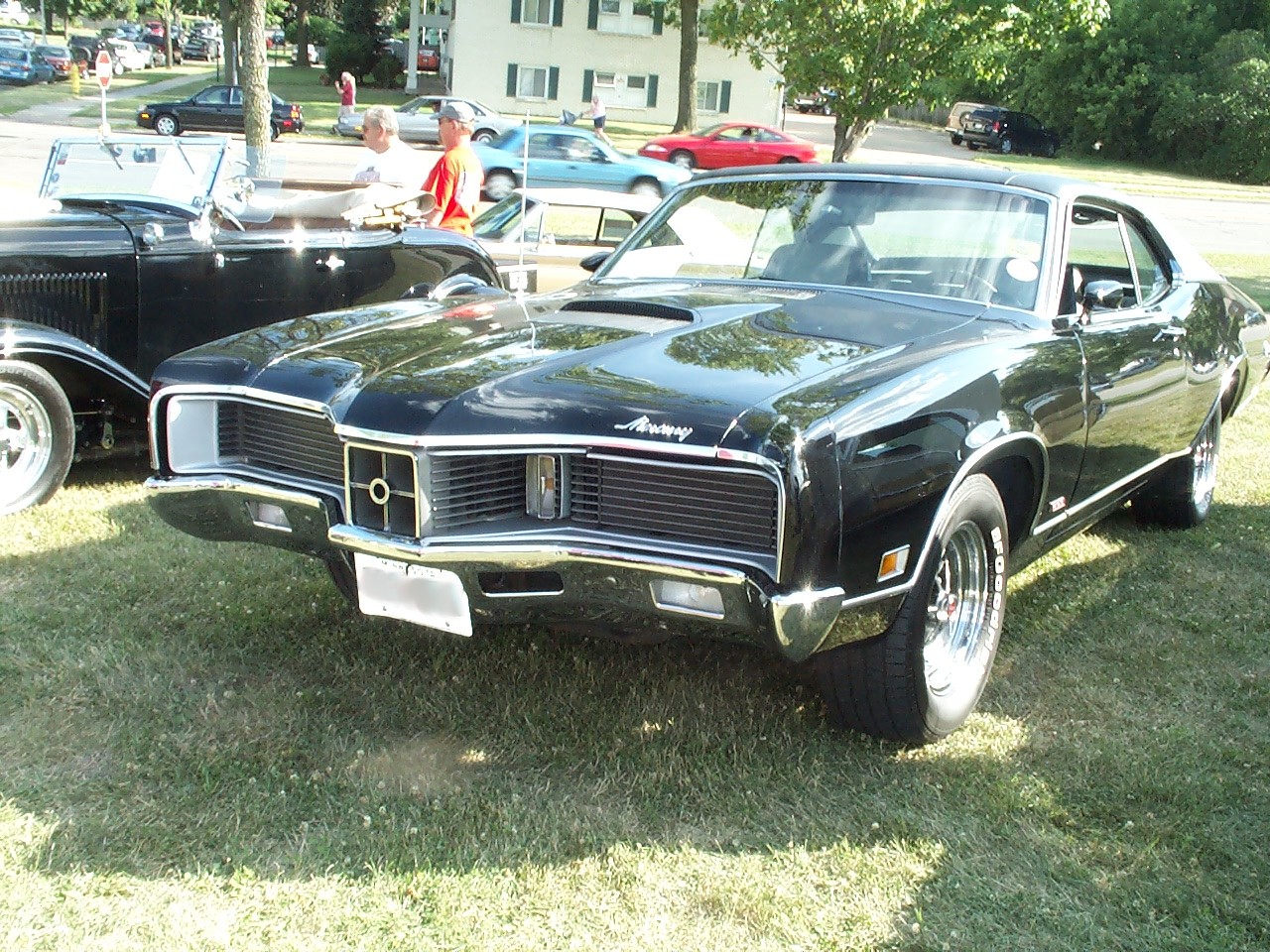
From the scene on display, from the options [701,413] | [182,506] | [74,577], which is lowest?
[74,577]

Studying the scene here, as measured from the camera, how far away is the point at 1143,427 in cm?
471

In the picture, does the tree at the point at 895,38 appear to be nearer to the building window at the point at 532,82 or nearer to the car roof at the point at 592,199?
the car roof at the point at 592,199

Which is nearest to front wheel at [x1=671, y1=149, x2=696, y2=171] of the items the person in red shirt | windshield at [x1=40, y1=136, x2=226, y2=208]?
the person in red shirt

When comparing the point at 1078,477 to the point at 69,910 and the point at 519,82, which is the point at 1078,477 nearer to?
the point at 69,910

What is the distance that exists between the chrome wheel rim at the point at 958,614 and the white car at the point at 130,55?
57582mm

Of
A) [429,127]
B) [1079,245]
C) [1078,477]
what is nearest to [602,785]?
[1078,477]

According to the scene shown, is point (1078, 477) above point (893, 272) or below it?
below

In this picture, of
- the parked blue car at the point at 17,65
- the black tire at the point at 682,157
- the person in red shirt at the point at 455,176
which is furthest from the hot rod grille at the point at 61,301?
the parked blue car at the point at 17,65

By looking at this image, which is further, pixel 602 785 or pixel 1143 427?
pixel 1143 427

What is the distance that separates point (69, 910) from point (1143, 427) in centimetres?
380

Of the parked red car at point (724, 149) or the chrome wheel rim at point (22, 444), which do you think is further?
the parked red car at point (724, 149)

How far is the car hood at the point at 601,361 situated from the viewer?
3.06 m

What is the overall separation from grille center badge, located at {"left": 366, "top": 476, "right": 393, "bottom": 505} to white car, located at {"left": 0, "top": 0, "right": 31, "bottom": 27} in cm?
8852

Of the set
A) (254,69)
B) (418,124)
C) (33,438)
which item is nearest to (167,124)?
(418,124)
